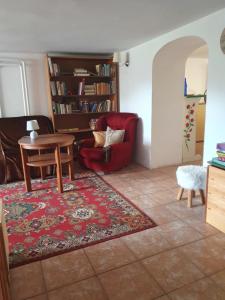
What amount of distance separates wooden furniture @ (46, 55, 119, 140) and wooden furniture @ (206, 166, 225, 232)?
3.01m

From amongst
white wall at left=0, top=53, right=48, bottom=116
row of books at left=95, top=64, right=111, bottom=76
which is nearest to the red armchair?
row of books at left=95, top=64, right=111, bottom=76

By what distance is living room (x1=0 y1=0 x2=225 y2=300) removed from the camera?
173 cm

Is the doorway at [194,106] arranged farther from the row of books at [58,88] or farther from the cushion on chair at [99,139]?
the row of books at [58,88]

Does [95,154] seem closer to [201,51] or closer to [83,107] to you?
[83,107]

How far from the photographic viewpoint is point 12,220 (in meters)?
2.48

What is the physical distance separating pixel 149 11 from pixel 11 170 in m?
2.90

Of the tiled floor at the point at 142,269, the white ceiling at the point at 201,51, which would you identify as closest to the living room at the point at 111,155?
the tiled floor at the point at 142,269

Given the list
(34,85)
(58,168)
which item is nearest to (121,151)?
(58,168)

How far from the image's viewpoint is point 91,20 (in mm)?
2625

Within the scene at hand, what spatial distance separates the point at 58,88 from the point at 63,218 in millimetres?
2750

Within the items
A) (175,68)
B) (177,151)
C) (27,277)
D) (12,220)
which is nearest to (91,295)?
(27,277)

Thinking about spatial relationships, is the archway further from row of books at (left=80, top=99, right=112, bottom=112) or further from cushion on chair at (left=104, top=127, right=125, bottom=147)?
row of books at (left=80, top=99, right=112, bottom=112)

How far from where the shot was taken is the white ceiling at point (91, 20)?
7.18 ft

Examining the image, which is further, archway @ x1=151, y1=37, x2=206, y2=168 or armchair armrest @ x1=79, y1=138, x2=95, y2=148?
armchair armrest @ x1=79, y1=138, x2=95, y2=148
